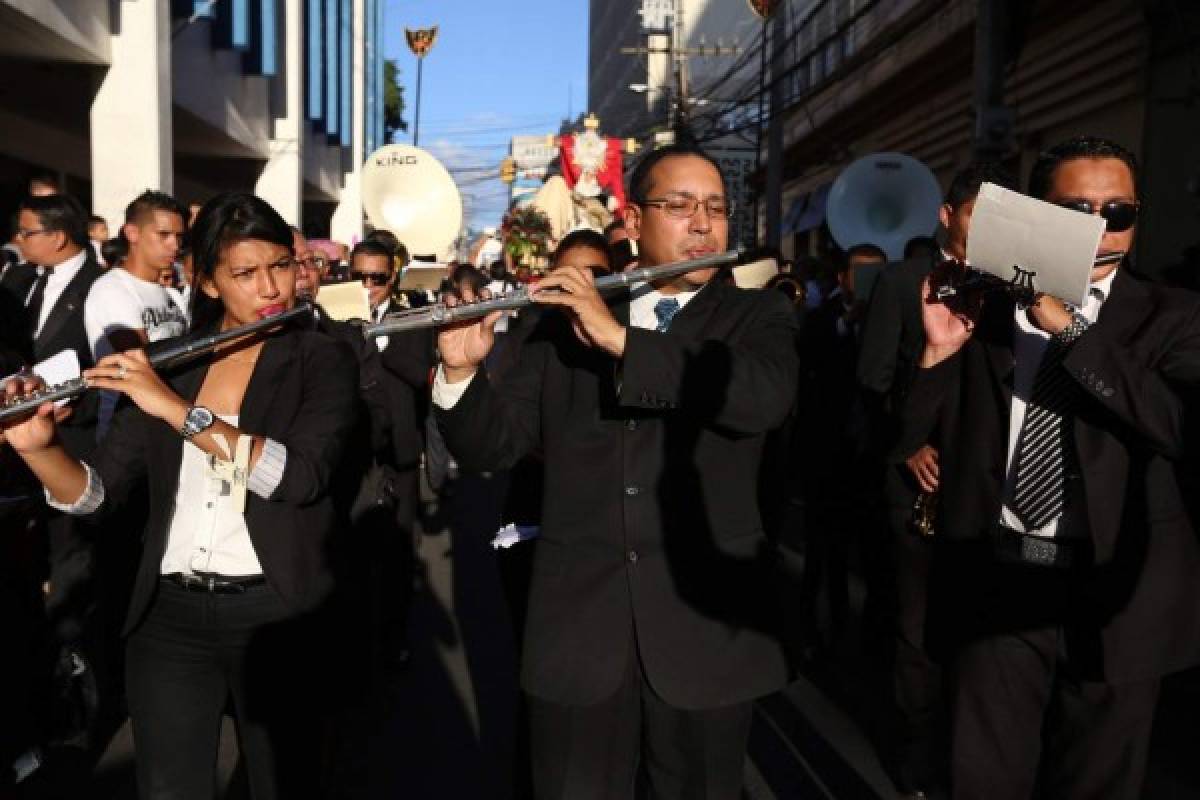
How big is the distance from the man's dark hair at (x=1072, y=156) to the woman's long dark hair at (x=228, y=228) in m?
1.98

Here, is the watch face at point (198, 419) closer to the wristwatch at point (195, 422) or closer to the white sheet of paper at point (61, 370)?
the wristwatch at point (195, 422)

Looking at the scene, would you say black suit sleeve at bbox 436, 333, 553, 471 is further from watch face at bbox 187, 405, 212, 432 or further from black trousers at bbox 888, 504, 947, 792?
black trousers at bbox 888, 504, 947, 792

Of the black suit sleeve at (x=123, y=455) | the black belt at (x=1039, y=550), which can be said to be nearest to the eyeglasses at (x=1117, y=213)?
the black belt at (x=1039, y=550)

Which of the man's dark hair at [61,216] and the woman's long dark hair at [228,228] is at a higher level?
the man's dark hair at [61,216]

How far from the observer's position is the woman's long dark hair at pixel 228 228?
129 inches

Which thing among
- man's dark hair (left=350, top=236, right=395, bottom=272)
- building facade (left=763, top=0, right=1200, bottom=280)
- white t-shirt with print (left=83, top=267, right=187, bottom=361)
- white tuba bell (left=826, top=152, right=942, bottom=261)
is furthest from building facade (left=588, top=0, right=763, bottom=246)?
white t-shirt with print (left=83, top=267, right=187, bottom=361)

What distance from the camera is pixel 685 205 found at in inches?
114

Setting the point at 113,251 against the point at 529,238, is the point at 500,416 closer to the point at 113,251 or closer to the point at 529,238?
the point at 113,251

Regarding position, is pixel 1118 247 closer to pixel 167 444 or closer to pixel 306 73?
pixel 167 444

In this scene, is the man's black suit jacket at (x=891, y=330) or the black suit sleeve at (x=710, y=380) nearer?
the black suit sleeve at (x=710, y=380)

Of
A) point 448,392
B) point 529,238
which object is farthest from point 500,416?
point 529,238

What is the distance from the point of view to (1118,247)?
279 cm

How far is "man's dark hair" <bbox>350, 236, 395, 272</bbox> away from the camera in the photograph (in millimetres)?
6387

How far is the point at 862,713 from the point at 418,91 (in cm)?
2908
